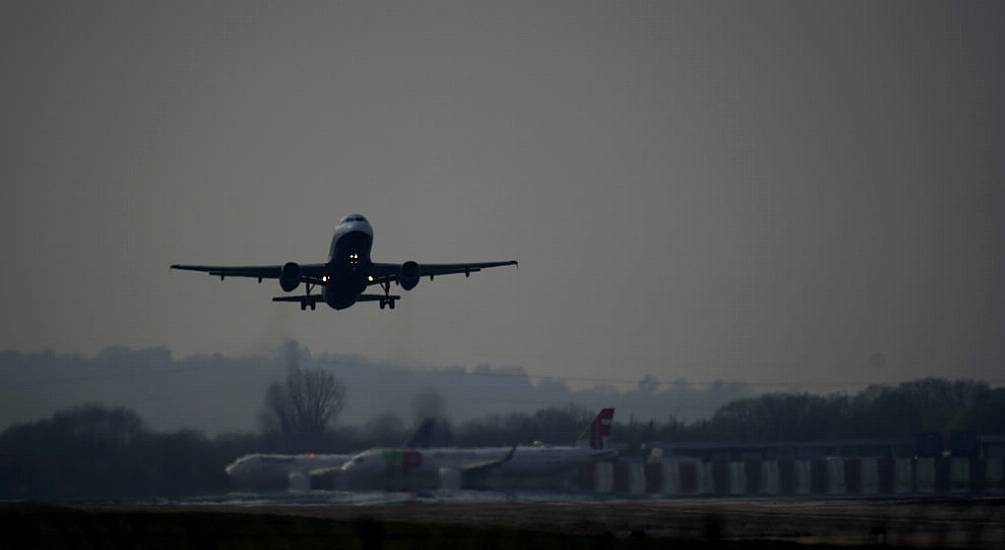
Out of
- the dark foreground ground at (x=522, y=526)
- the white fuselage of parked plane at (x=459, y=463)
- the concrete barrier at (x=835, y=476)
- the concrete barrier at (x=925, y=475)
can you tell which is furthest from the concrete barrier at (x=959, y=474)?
the white fuselage of parked plane at (x=459, y=463)

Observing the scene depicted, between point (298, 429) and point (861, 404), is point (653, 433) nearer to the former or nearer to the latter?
point (861, 404)

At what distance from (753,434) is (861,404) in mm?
8110

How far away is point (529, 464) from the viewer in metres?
91.2

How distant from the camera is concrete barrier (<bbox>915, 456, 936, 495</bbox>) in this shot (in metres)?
84.6

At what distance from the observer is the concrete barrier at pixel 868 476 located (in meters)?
84.1

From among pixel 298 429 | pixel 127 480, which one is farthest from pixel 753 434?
pixel 127 480

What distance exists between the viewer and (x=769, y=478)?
3342 inches

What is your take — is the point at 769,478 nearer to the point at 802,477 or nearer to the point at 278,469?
the point at 802,477

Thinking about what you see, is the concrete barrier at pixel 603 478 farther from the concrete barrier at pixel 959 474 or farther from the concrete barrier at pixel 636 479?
the concrete barrier at pixel 959 474

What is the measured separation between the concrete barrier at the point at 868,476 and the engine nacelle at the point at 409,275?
28.9 metres

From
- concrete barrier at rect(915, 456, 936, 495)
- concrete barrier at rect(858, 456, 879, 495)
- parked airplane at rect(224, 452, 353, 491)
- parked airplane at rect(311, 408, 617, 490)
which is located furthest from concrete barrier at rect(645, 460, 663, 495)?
parked airplane at rect(224, 452, 353, 491)

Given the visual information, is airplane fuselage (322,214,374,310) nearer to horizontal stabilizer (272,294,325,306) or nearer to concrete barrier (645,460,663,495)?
horizontal stabilizer (272,294,325,306)

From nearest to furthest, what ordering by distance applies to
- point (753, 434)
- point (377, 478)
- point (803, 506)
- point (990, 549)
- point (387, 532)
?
1. point (990, 549)
2. point (387, 532)
3. point (803, 506)
4. point (377, 478)
5. point (753, 434)

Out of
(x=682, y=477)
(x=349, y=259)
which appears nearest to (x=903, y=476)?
(x=682, y=477)
